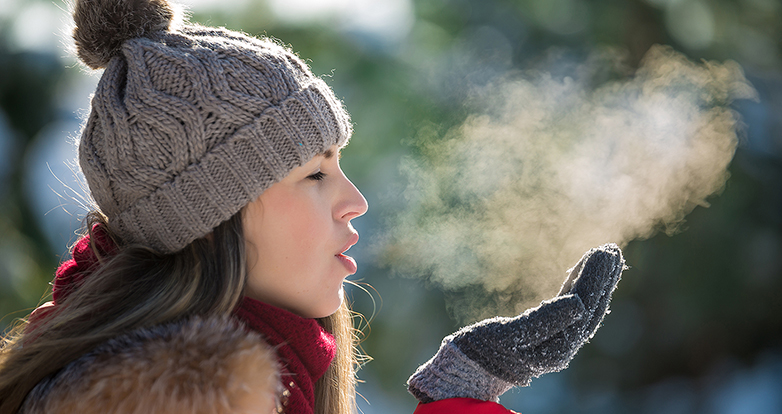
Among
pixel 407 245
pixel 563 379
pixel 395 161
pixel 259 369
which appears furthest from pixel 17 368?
pixel 563 379

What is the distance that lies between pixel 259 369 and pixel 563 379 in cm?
326

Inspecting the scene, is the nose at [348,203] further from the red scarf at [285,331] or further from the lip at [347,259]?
the red scarf at [285,331]

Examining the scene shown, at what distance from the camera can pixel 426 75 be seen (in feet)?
13.1

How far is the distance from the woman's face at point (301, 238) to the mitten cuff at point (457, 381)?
0.91 feet

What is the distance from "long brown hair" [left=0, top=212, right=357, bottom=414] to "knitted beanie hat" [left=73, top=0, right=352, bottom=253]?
43 millimetres

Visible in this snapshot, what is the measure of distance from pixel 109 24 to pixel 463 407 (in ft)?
3.81

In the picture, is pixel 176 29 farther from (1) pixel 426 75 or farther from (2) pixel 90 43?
(1) pixel 426 75

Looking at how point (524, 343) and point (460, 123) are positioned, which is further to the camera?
point (460, 123)

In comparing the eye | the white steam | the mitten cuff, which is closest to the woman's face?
the eye

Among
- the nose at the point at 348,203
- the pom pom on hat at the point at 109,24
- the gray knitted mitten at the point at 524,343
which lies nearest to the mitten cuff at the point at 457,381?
the gray knitted mitten at the point at 524,343

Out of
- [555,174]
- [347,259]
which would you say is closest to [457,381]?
[347,259]

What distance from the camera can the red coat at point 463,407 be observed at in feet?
3.72

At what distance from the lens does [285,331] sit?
1.12 metres

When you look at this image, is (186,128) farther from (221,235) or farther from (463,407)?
(463,407)
